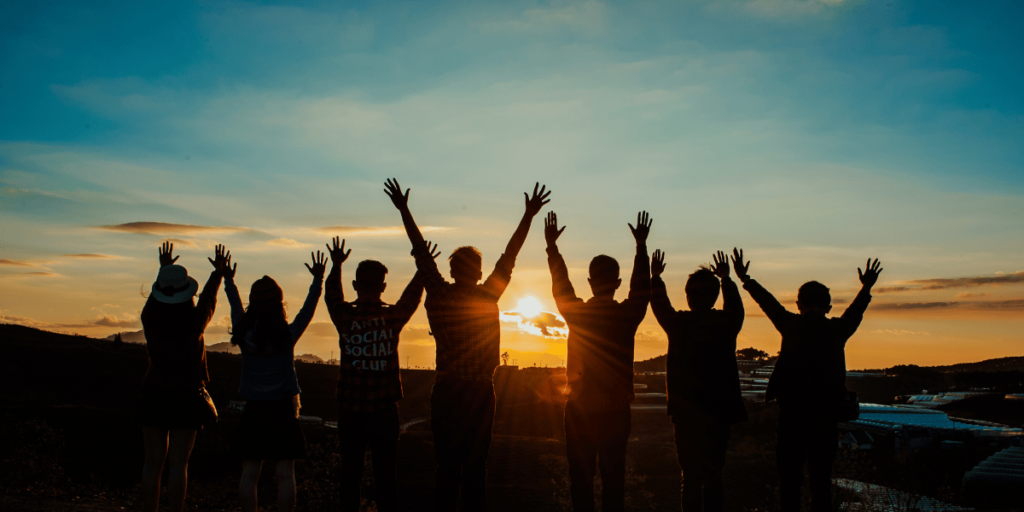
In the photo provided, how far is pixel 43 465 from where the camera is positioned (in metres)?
11.2

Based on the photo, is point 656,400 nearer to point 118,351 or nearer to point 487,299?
point 487,299

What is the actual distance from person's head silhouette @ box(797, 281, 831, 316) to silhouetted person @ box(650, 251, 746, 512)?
1.73 feet

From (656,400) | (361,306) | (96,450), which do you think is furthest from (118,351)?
(361,306)

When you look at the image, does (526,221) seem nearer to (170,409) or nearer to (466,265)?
(466,265)

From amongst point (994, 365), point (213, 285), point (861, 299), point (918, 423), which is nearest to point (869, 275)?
point (861, 299)

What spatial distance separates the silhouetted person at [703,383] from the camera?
4449mm

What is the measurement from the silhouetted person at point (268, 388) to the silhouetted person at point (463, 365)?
1.23m

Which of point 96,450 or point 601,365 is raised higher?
point 601,365

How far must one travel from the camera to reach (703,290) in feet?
15.1

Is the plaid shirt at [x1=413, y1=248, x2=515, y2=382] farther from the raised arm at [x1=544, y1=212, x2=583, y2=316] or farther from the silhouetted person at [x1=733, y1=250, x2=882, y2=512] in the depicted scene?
the silhouetted person at [x1=733, y1=250, x2=882, y2=512]

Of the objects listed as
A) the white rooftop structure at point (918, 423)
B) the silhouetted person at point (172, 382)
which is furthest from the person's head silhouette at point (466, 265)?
the white rooftop structure at point (918, 423)

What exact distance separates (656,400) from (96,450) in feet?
110

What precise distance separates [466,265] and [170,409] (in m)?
2.61

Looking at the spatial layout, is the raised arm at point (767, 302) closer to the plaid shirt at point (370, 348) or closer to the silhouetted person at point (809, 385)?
the silhouetted person at point (809, 385)
